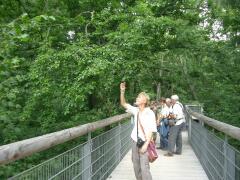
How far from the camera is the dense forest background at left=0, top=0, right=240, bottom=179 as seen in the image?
984 centimetres

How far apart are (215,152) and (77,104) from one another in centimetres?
522

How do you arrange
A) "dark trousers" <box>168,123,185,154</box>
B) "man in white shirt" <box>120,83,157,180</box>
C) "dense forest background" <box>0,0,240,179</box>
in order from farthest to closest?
1. "dark trousers" <box>168,123,185,154</box>
2. "dense forest background" <box>0,0,240,179</box>
3. "man in white shirt" <box>120,83,157,180</box>

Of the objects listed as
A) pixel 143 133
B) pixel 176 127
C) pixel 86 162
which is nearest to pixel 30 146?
pixel 86 162

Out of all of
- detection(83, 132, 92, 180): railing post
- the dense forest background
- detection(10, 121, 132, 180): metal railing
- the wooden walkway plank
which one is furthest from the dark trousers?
detection(83, 132, 92, 180): railing post

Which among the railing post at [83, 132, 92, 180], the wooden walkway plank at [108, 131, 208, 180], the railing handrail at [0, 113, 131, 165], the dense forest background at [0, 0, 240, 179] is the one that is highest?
the dense forest background at [0, 0, 240, 179]

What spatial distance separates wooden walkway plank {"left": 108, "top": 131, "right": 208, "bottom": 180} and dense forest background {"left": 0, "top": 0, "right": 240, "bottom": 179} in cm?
206

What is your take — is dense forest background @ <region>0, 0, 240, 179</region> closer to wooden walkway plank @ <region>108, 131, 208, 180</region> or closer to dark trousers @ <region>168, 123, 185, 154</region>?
dark trousers @ <region>168, 123, 185, 154</region>

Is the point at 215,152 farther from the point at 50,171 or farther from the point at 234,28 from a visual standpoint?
the point at 234,28

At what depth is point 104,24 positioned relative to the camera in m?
12.3

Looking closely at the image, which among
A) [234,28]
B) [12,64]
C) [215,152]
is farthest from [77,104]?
[234,28]

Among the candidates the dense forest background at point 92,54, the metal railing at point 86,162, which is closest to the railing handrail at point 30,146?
the metal railing at point 86,162

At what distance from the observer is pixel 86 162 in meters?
5.21

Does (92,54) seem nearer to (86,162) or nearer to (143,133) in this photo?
(143,133)

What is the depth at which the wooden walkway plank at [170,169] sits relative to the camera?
769 cm
